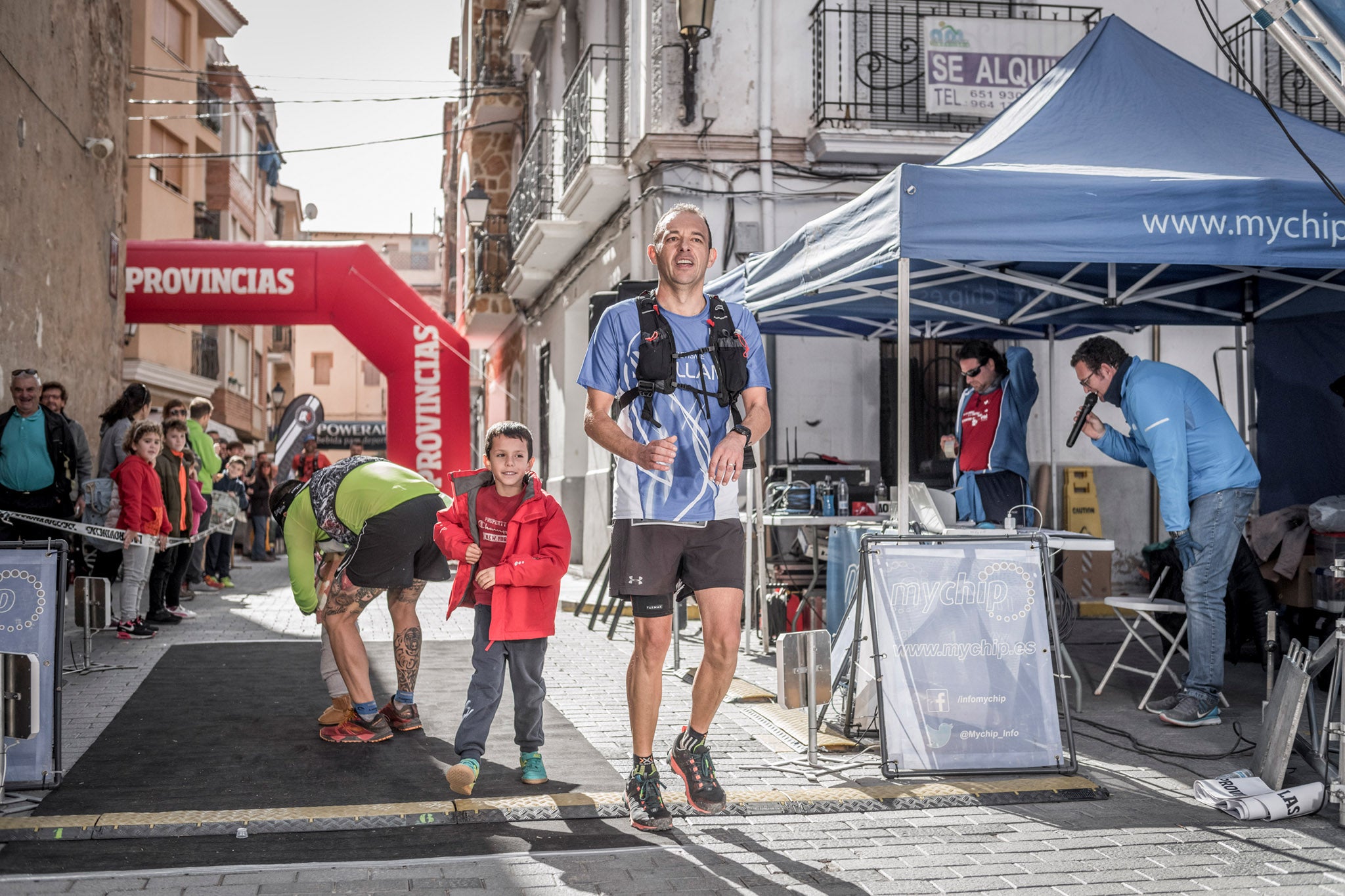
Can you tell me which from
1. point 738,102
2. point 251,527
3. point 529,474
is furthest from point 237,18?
point 529,474

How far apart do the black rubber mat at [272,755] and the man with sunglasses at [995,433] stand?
349cm

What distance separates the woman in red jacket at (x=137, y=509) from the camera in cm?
1012

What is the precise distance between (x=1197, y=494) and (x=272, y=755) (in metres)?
4.58

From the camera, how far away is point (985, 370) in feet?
29.2

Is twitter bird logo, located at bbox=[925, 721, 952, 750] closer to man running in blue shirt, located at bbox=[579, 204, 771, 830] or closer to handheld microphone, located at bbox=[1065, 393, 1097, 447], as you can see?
man running in blue shirt, located at bbox=[579, 204, 771, 830]

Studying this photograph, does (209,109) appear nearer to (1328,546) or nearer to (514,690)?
(1328,546)

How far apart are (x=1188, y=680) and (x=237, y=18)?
36041 millimetres

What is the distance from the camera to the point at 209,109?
3700 centimetres

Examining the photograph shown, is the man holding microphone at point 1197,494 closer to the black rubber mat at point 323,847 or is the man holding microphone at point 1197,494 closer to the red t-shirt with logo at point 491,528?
the red t-shirt with logo at point 491,528

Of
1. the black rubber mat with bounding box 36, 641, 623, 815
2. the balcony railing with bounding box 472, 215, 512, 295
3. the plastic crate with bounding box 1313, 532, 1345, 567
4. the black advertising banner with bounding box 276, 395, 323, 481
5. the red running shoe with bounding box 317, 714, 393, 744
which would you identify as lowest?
the black rubber mat with bounding box 36, 641, 623, 815

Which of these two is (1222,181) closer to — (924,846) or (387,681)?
(924,846)

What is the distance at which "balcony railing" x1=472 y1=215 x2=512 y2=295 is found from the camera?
910 inches

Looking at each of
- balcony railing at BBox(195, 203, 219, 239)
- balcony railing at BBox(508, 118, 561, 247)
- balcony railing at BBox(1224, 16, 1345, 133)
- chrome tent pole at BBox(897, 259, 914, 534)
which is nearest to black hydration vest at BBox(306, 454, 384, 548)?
chrome tent pole at BBox(897, 259, 914, 534)

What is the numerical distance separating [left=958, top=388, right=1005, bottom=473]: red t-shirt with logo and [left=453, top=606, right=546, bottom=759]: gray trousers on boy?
453cm
